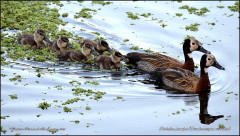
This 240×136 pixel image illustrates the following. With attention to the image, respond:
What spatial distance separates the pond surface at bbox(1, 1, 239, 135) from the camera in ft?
32.8

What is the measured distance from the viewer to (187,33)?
609 inches

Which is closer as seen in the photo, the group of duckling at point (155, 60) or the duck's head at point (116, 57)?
the group of duckling at point (155, 60)

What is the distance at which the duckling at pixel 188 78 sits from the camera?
38.9 feet

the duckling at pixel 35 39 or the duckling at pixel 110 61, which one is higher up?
the duckling at pixel 35 39

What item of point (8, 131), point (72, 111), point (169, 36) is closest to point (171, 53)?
point (169, 36)

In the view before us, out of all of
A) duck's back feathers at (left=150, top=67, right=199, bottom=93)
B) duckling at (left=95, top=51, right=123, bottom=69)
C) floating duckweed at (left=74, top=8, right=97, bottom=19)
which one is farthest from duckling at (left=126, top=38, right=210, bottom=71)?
floating duckweed at (left=74, top=8, right=97, bottom=19)

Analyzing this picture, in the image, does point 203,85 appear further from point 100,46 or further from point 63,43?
point 63,43

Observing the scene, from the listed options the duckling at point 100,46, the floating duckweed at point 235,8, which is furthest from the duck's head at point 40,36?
the floating duckweed at point 235,8

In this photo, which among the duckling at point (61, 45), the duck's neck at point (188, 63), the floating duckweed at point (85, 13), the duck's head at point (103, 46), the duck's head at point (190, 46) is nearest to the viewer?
the duck's neck at point (188, 63)

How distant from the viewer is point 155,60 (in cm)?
1320

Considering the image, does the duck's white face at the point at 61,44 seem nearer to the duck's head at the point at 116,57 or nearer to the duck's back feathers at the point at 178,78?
the duck's head at the point at 116,57

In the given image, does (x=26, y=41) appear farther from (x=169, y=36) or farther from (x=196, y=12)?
(x=196, y=12)

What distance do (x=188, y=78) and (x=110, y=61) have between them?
7.10ft

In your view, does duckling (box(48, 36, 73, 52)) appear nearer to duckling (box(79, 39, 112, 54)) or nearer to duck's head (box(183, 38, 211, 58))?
duckling (box(79, 39, 112, 54))
